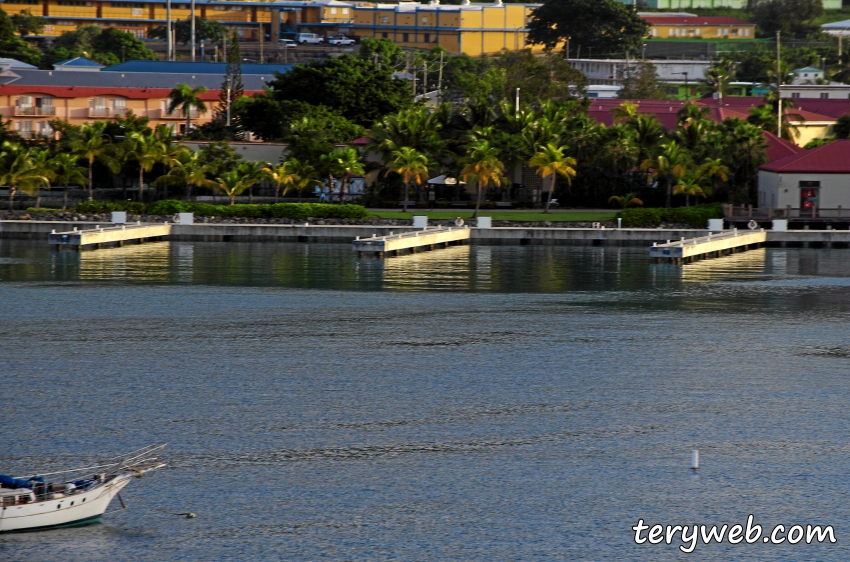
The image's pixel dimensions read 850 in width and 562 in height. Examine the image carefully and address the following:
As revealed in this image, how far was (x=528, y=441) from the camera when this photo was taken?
34.9 meters

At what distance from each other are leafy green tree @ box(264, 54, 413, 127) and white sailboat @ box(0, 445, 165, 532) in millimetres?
73696

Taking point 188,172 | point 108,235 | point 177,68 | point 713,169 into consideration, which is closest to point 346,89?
point 188,172

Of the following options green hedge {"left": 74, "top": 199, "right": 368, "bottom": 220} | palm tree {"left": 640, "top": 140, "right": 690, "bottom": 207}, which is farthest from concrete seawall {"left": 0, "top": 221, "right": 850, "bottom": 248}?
palm tree {"left": 640, "top": 140, "right": 690, "bottom": 207}

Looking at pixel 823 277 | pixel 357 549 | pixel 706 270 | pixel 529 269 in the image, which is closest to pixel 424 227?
pixel 529 269

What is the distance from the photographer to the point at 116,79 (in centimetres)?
13000

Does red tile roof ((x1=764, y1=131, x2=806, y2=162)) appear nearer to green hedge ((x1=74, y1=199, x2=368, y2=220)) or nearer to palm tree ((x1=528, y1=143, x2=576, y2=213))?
palm tree ((x1=528, y1=143, x2=576, y2=213))

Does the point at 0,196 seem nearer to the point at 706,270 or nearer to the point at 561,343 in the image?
the point at 706,270

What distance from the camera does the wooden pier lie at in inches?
3093

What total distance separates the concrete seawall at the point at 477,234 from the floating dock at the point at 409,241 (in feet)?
5.89

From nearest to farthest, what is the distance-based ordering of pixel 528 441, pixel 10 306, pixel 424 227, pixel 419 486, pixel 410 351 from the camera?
pixel 419 486
pixel 528 441
pixel 410 351
pixel 10 306
pixel 424 227

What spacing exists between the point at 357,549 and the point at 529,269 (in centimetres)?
4463

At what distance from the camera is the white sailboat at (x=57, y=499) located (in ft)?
90.3

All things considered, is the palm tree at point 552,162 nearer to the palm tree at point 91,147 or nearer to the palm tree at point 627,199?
the palm tree at point 627,199

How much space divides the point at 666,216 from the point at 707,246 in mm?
6915
